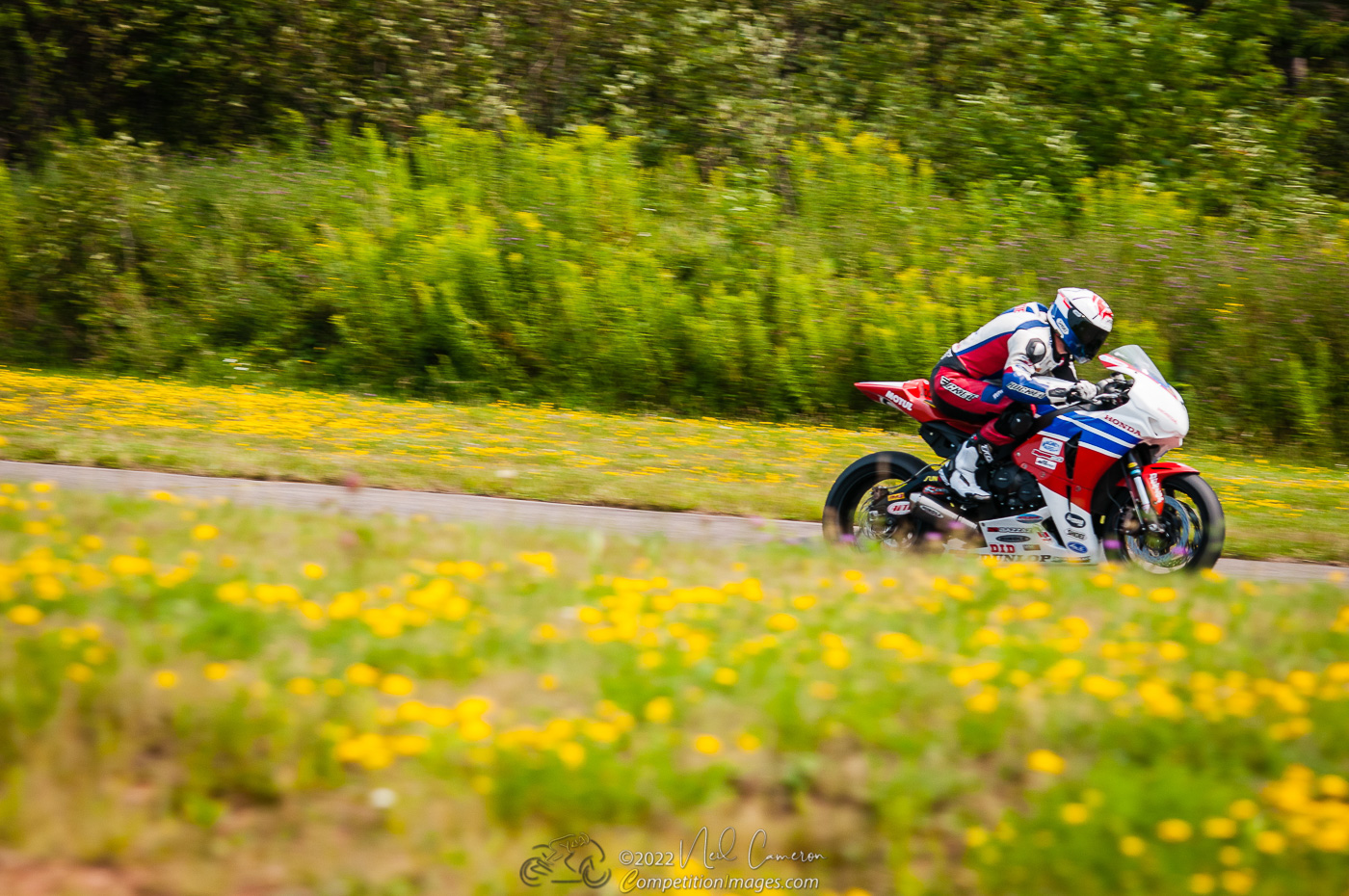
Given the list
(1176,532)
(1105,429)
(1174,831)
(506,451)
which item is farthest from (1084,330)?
(506,451)

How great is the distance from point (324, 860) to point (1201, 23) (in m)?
25.2

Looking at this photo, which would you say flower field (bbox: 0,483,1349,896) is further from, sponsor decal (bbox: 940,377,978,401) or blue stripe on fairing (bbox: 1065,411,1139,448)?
sponsor decal (bbox: 940,377,978,401)

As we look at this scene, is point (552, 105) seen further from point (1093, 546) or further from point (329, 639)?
point (329, 639)

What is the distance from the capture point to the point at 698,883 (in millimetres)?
3465

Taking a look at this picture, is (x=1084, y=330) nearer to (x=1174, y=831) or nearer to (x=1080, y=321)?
(x=1080, y=321)

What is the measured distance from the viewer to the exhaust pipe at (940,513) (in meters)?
7.23

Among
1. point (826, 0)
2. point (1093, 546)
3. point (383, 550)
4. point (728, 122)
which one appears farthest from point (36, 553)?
point (826, 0)

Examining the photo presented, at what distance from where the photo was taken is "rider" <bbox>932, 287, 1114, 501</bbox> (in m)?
6.98

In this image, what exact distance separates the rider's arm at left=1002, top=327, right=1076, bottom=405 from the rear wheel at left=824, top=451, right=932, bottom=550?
80cm

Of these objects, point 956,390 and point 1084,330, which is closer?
point 1084,330

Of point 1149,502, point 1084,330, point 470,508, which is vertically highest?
point 1084,330

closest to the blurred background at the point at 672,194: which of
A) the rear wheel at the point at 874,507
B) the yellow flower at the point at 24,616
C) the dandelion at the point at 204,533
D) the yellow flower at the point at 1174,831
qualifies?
the rear wheel at the point at 874,507

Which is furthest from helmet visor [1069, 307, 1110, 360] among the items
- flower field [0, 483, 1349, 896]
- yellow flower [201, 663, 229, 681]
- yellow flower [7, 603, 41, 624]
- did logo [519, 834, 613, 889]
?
yellow flower [7, 603, 41, 624]

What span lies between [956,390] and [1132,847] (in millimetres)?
4318
